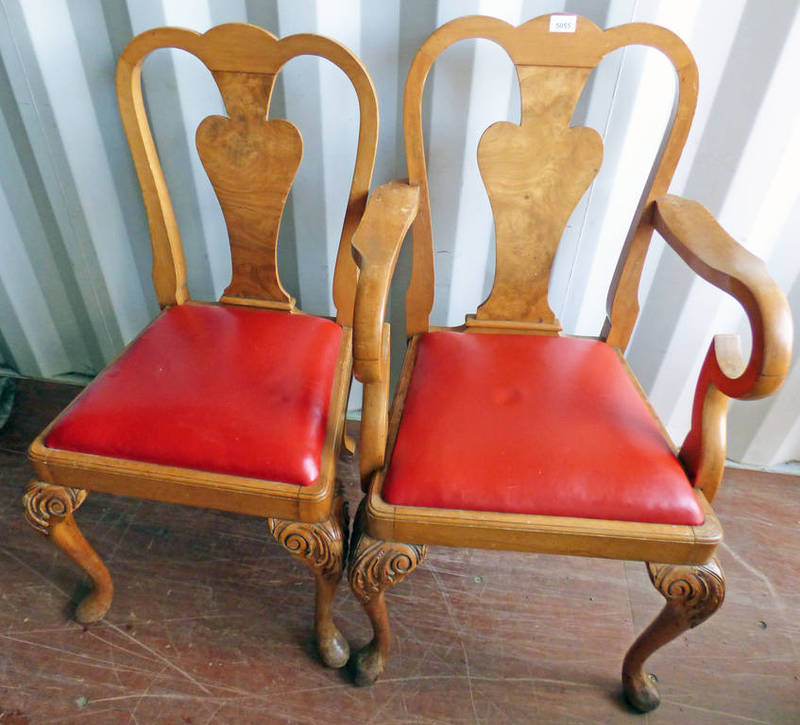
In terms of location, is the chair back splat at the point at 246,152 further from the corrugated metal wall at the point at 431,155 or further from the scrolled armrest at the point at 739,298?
the scrolled armrest at the point at 739,298

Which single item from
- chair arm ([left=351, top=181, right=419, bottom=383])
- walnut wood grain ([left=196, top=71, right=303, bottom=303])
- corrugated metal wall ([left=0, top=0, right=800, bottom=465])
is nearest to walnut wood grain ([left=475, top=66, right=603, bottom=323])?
corrugated metal wall ([left=0, top=0, right=800, bottom=465])

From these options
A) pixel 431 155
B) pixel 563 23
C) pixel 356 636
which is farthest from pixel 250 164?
pixel 356 636

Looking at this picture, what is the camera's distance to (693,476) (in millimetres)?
873

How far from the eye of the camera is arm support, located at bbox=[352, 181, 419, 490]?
764 millimetres

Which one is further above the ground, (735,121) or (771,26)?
(771,26)

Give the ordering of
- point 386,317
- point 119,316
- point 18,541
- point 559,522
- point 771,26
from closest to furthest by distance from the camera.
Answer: point 559,522
point 771,26
point 18,541
point 386,317
point 119,316

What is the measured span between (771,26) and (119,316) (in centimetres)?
174

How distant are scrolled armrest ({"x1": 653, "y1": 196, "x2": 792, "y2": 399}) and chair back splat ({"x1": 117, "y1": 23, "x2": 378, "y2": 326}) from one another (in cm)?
60

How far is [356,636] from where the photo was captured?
1.20 m

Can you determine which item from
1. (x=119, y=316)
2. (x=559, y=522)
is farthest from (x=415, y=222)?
(x=119, y=316)

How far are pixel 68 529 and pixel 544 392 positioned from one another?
932 mm

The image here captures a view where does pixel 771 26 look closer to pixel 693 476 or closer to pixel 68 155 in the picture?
pixel 693 476

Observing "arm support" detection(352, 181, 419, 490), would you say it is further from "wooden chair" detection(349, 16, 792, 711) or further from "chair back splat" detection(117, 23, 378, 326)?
"chair back splat" detection(117, 23, 378, 326)

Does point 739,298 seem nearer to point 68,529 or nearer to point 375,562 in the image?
point 375,562
